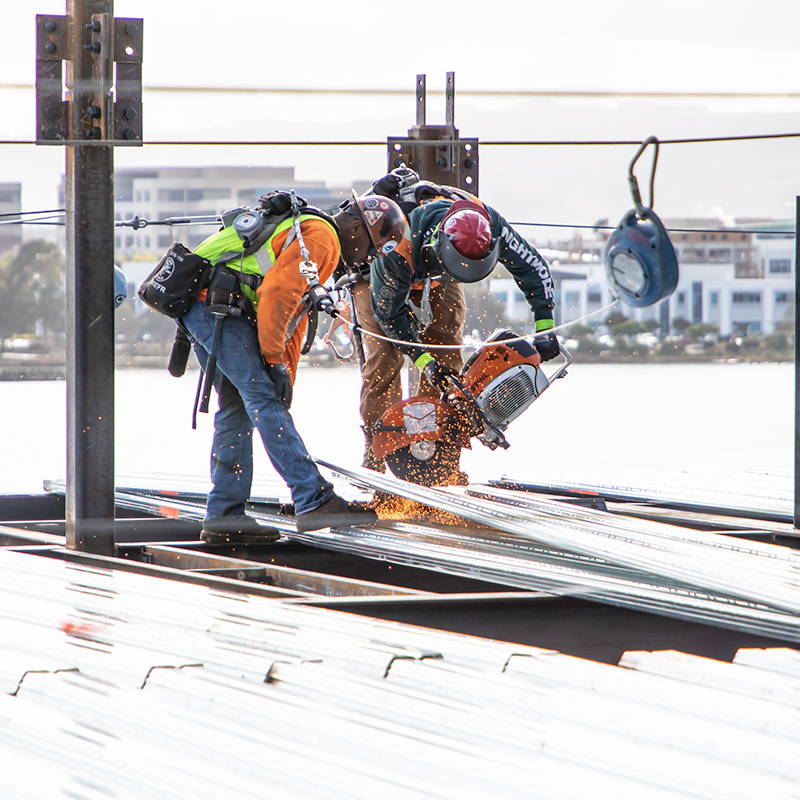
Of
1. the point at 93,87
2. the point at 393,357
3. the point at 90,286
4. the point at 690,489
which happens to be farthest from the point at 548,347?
the point at 93,87

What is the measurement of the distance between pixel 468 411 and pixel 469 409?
2 cm

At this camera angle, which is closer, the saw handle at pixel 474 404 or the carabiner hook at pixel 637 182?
the carabiner hook at pixel 637 182

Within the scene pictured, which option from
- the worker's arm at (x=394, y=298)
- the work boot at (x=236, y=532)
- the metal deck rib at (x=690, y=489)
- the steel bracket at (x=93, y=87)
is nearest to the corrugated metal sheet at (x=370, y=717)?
the work boot at (x=236, y=532)

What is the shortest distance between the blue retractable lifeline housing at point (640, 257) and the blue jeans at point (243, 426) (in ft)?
5.37

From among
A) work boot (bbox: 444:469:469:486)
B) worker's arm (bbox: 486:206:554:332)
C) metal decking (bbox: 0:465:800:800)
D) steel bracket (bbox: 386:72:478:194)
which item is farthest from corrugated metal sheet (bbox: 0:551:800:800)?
steel bracket (bbox: 386:72:478:194)

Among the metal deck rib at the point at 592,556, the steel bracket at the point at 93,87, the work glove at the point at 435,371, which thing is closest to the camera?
the metal deck rib at the point at 592,556

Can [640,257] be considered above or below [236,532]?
above

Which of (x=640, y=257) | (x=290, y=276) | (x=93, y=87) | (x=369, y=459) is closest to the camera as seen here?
(x=640, y=257)

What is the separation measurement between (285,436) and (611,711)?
2747 millimetres

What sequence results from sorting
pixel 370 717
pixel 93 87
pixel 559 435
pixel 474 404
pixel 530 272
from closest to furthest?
pixel 370 717 → pixel 93 87 → pixel 474 404 → pixel 530 272 → pixel 559 435

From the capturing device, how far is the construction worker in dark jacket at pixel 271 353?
17.6 feet

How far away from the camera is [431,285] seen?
6.71 metres

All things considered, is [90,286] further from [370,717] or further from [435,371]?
[370,717]

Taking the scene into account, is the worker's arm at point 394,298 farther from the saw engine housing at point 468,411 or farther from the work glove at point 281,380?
the work glove at point 281,380
